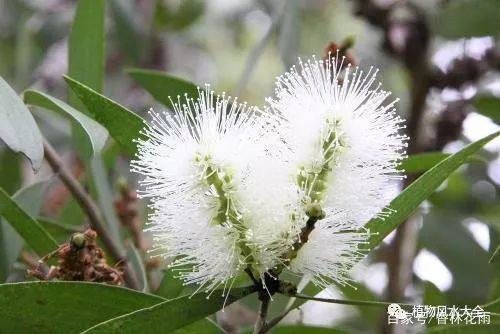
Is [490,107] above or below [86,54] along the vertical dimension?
above

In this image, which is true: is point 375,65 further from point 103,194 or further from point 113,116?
point 113,116

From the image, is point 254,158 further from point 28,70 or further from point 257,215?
point 28,70

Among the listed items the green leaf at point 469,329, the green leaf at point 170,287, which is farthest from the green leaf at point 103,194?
the green leaf at point 469,329

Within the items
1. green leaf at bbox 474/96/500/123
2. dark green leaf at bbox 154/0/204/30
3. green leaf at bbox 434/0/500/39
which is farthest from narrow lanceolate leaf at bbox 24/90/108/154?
dark green leaf at bbox 154/0/204/30

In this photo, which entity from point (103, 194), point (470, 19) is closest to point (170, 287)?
point (103, 194)

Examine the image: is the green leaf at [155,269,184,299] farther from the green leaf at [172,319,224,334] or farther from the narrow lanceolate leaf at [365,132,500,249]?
the narrow lanceolate leaf at [365,132,500,249]

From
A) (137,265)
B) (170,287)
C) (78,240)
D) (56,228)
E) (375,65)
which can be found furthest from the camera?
(375,65)

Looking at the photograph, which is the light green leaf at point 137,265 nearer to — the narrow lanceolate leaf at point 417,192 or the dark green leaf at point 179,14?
the narrow lanceolate leaf at point 417,192
